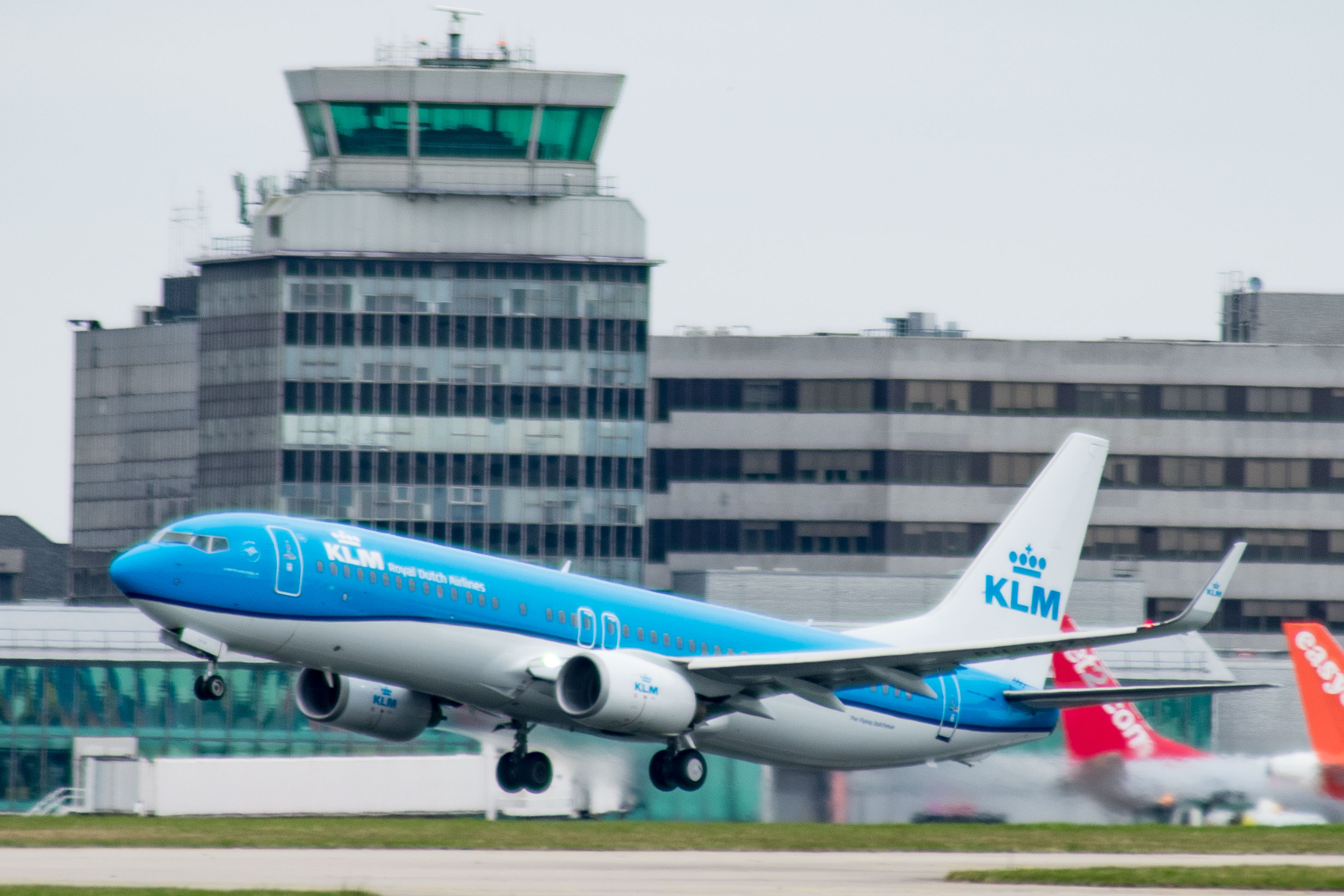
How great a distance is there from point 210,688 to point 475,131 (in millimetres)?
74053

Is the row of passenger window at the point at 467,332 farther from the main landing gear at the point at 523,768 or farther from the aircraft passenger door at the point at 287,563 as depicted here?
the aircraft passenger door at the point at 287,563

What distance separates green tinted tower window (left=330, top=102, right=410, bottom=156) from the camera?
370ft

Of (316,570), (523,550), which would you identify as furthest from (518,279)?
(316,570)

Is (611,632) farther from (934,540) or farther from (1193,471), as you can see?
(1193,471)

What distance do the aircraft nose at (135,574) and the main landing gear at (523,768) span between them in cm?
932

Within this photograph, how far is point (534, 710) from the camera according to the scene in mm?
45688

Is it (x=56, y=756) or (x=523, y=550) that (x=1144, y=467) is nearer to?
(x=523, y=550)

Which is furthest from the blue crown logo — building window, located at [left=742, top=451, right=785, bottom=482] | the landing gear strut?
building window, located at [left=742, top=451, right=785, bottom=482]

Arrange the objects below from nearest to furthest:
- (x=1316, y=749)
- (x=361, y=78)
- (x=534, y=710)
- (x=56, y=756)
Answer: (x=534, y=710) → (x=1316, y=749) → (x=56, y=756) → (x=361, y=78)

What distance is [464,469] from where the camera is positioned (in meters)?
116

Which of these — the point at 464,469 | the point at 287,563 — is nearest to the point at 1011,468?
the point at 464,469

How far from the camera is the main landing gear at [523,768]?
157 ft

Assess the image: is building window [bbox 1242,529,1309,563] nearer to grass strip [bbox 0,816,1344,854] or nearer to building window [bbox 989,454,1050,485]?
building window [bbox 989,454,1050,485]

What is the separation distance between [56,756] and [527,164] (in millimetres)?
49735
